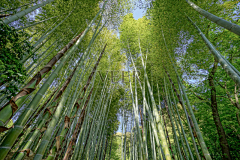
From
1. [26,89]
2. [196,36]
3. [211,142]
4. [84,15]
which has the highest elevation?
[84,15]

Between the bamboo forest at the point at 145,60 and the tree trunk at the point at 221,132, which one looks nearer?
the bamboo forest at the point at 145,60

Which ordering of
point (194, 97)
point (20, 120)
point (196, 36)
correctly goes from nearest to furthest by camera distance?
point (20, 120)
point (196, 36)
point (194, 97)

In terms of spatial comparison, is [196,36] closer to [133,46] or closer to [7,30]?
[133,46]

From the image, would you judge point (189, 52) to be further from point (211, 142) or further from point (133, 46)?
point (211, 142)

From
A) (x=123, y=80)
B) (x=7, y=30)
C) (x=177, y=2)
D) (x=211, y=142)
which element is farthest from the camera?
(x=123, y=80)

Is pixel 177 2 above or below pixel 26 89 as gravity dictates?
above

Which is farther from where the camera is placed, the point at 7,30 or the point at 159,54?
the point at 159,54

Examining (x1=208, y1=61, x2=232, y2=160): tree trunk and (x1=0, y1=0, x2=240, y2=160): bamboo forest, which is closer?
(x1=0, y1=0, x2=240, y2=160): bamboo forest

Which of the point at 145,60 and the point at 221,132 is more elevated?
the point at 145,60

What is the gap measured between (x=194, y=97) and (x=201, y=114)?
881 mm

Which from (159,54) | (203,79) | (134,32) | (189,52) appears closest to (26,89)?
(159,54)

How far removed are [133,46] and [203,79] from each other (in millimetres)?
3048

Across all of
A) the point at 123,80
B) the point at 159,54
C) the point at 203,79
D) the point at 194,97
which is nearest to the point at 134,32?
the point at 159,54

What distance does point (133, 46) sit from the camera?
13.5 feet
